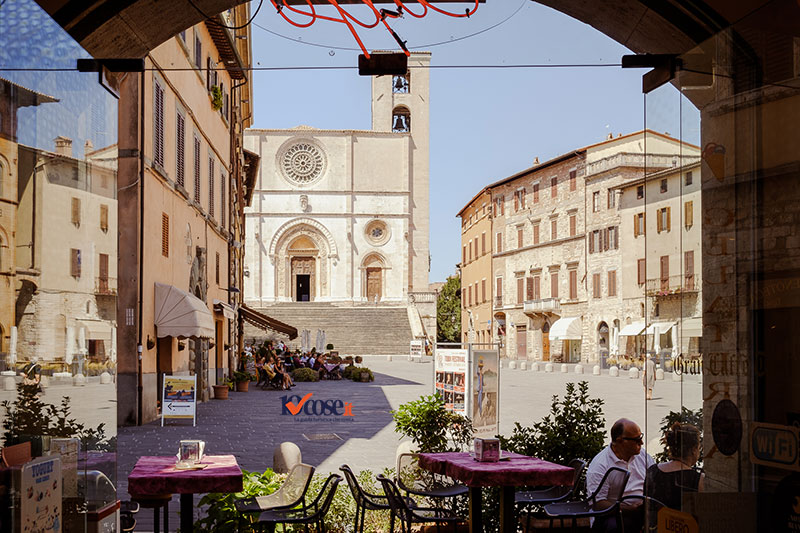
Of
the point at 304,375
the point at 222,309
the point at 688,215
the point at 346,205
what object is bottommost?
the point at 304,375

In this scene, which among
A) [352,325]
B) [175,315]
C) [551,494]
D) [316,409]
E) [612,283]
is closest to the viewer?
[551,494]

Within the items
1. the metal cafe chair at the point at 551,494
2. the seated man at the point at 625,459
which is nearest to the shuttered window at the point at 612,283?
the metal cafe chair at the point at 551,494

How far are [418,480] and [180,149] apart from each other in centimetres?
1102

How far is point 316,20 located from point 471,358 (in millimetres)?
4588

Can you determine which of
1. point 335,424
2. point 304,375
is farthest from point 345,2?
point 304,375

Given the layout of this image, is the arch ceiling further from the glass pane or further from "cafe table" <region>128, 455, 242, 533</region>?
"cafe table" <region>128, 455, 242, 533</region>

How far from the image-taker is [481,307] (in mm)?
52312

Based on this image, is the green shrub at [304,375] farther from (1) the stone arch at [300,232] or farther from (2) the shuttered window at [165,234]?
(1) the stone arch at [300,232]

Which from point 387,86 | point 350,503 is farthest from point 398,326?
point 350,503

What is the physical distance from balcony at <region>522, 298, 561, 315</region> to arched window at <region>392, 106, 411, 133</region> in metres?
15.9

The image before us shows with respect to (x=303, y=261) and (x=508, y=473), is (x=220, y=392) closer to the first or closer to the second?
(x=508, y=473)

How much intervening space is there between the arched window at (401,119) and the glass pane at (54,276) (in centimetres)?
5187

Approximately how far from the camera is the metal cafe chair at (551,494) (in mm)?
5363

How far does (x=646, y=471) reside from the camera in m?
3.91
